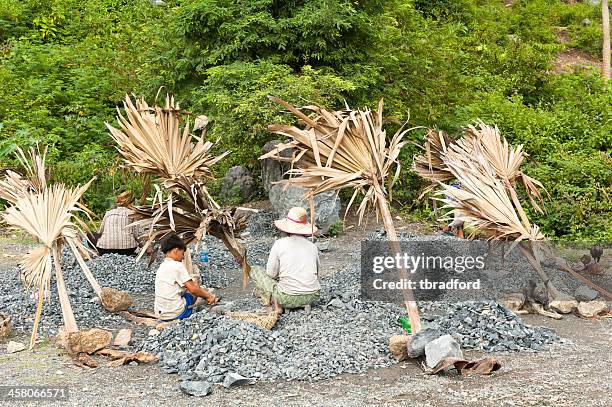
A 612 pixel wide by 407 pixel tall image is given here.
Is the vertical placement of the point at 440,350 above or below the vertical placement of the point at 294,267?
below

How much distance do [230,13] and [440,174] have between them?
20.9 feet

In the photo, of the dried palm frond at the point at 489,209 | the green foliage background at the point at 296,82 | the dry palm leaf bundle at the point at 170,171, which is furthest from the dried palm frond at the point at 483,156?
the dry palm leaf bundle at the point at 170,171

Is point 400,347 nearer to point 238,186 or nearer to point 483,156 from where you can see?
point 483,156

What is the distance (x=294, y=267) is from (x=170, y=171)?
61.1 inches

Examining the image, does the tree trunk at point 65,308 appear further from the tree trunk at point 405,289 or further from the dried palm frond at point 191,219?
the tree trunk at point 405,289

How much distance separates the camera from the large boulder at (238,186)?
1394 cm

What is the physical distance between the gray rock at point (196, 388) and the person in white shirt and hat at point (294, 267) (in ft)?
5.50

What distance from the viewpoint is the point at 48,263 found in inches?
255

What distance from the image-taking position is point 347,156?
22.2 feet

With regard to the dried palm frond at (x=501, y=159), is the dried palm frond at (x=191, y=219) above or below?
below

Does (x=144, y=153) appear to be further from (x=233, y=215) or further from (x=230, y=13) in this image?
(x=230, y=13)

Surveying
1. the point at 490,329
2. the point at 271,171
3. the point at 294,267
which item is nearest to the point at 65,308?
the point at 294,267

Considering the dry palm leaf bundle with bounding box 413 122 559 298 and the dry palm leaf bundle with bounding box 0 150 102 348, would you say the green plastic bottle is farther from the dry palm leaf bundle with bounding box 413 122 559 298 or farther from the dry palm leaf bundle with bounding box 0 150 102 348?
the dry palm leaf bundle with bounding box 0 150 102 348

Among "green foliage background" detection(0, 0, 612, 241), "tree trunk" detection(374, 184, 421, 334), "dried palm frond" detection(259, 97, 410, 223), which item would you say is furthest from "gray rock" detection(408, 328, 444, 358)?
"green foliage background" detection(0, 0, 612, 241)
